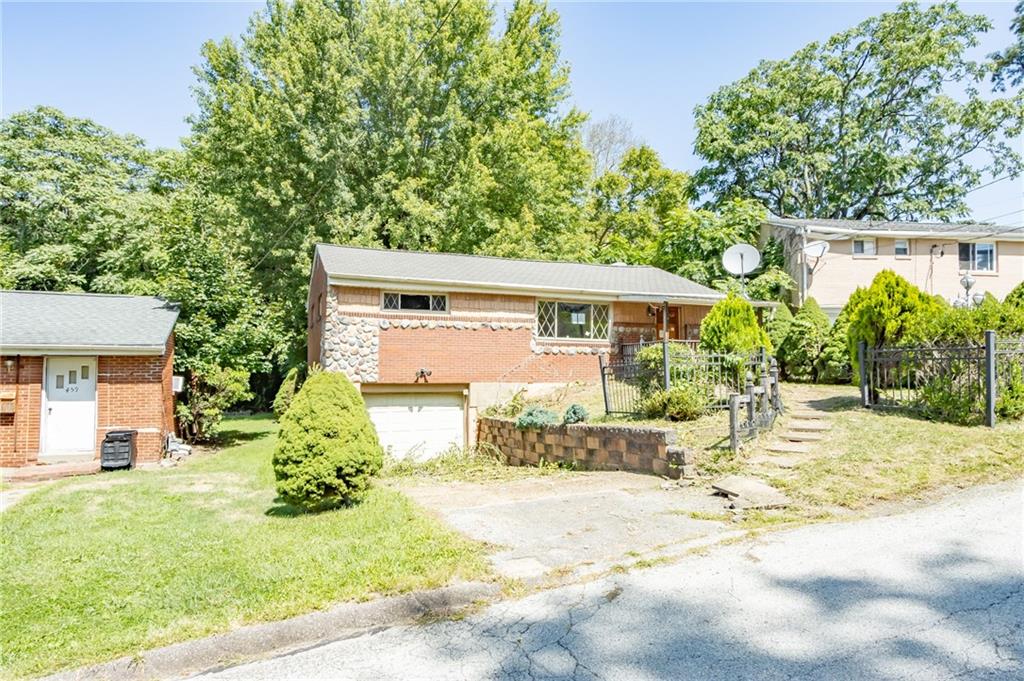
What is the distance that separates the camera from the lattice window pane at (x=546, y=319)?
1675 cm

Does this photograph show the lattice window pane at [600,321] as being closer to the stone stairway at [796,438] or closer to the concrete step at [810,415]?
the concrete step at [810,415]

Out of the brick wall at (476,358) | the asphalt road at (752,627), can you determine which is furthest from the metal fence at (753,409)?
the brick wall at (476,358)

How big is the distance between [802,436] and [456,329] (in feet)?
28.8

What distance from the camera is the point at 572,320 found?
1723 centimetres

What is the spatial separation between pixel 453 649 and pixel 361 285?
11.9 m

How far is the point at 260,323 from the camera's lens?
17219 mm

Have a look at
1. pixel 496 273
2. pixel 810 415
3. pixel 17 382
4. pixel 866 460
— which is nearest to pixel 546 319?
pixel 496 273

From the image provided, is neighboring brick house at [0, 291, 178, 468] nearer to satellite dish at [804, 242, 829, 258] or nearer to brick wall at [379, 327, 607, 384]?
brick wall at [379, 327, 607, 384]

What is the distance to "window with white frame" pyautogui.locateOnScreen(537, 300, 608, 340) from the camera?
16.8 metres

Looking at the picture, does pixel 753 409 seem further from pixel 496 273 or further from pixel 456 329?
pixel 496 273

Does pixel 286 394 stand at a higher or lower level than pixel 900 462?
lower

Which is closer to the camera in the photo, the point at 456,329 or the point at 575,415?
the point at 575,415

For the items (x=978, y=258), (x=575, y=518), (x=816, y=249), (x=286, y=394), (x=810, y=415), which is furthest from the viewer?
(x=978, y=258)

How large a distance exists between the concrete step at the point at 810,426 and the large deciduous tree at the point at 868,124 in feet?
79.2
